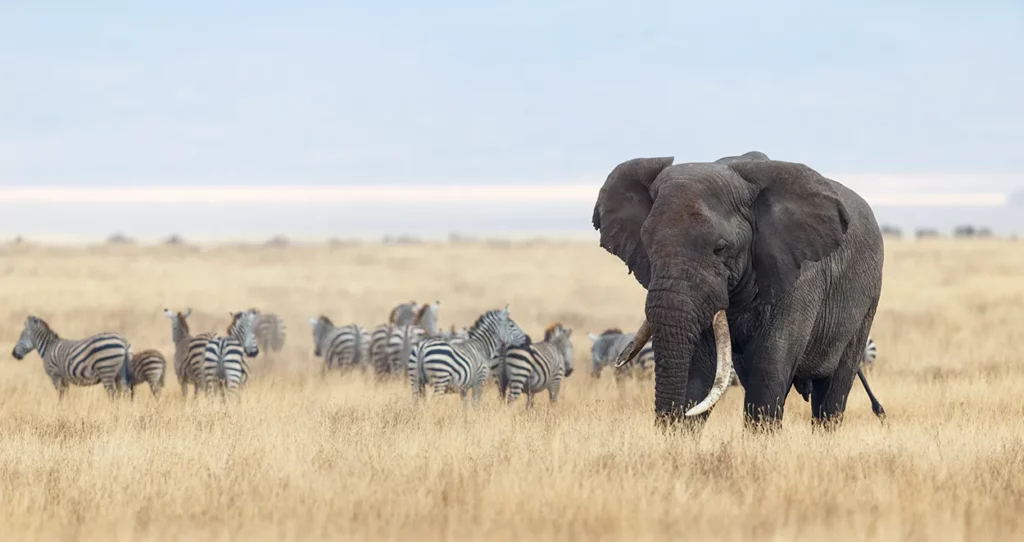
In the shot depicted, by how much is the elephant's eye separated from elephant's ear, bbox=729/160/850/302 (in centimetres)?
61

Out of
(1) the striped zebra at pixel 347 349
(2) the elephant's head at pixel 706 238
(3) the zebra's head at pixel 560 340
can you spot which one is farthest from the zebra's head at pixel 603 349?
(2) the elephant's head at pixel 706 238

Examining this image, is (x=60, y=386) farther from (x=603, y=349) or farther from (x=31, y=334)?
(x=603, y=349)

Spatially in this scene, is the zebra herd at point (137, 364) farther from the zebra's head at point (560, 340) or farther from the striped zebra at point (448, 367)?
the zebra's head at point (560, 340)

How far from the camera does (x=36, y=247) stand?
71.4 metres

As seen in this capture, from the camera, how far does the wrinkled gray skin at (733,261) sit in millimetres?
10516

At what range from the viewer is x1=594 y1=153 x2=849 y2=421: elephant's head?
10484mm

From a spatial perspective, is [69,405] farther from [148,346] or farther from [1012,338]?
[1012,338]

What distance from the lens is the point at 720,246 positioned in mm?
10648

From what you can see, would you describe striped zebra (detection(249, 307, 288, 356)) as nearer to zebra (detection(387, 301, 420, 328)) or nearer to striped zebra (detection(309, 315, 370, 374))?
zebra (detection(387, 301, 420, 328))

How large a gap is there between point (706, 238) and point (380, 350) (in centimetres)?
1135

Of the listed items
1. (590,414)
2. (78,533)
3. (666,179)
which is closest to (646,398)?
(590,414)

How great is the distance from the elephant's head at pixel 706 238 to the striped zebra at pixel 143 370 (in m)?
7.70

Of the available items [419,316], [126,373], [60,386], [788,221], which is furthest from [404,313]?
[788,221]

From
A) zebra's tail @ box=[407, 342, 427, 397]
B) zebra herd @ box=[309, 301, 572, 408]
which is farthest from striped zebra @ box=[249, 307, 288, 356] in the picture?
zebra's tail @ box=[407, 342, 427, 397]
